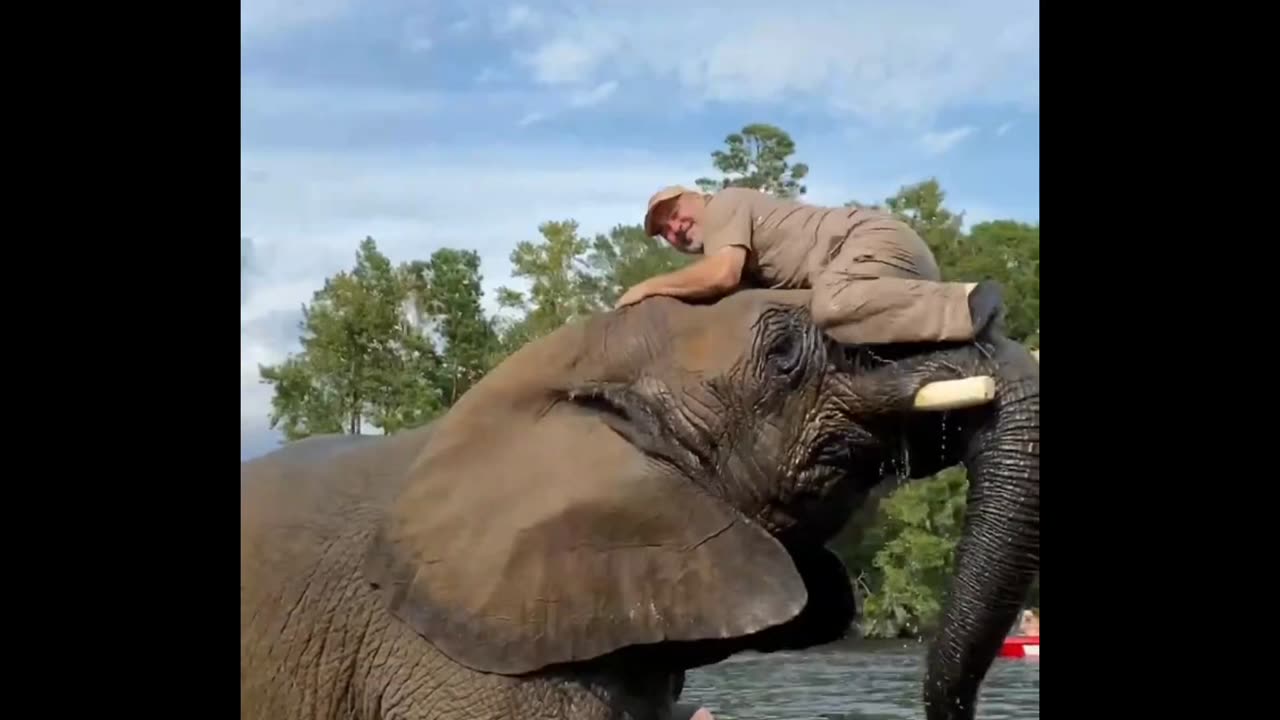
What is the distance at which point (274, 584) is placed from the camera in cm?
308

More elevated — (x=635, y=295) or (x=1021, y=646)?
(x=635, y=295)

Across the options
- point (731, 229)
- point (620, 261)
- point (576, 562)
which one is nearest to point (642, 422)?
point (576, 562)

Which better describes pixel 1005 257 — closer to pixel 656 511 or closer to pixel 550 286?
pixel 550 286

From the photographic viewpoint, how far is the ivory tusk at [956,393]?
257cm

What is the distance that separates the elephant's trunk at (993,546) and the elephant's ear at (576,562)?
9.9 inches

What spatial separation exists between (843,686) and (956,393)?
15537 millimetres

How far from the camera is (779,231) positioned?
2.88m

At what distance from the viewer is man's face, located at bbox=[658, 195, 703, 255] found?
293cm

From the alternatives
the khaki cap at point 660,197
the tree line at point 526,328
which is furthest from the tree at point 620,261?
the khaki cap at point 660,197

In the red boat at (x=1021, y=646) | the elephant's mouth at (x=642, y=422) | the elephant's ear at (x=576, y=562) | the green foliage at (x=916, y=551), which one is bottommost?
the red boat at (x=1021, y=646)

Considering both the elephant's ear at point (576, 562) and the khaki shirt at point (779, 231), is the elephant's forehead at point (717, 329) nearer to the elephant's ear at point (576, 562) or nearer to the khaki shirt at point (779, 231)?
the khaki shirt at point (779, 231)

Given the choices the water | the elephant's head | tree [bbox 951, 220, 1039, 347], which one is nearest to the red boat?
the water

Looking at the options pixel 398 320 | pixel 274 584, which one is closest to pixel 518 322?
pixel 398 320
